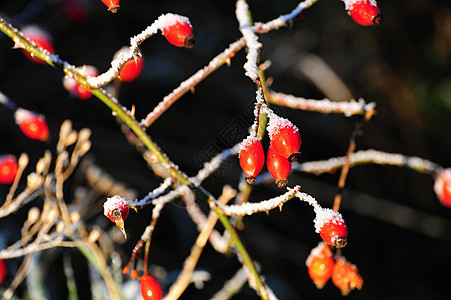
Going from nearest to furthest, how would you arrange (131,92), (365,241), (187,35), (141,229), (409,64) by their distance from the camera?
(187,35) → (141,229) → (131,92) → (365,241) → (409,64)

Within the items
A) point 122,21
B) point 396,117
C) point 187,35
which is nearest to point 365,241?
point 396,117

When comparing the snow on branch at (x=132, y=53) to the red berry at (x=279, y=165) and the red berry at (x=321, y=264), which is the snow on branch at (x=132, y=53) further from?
the red berry at (x=321, y=264)

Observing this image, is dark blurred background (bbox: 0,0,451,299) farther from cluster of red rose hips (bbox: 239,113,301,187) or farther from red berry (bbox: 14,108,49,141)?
cluster of red rose hips (bbox: 239,113,301,187)

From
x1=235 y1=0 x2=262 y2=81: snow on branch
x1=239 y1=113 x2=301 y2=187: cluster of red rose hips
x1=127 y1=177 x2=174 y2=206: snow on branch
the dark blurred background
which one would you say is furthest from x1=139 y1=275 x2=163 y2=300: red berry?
the dark blurred background

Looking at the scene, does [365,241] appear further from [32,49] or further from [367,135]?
[32,49]

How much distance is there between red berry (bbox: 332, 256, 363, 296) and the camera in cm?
108

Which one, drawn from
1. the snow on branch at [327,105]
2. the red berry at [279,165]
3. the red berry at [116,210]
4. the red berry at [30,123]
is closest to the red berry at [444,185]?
the snow on branch at [327,105]

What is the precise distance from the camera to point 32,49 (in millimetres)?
881

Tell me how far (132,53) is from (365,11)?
504 millimetres

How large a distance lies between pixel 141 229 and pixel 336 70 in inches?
66.0

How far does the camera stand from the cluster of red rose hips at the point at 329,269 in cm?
105

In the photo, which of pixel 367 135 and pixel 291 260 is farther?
pixel 367 135

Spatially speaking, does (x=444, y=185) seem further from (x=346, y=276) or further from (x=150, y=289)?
(x=150, y=289)

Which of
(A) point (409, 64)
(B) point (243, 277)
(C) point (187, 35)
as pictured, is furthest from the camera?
(A) point (409, 64)
